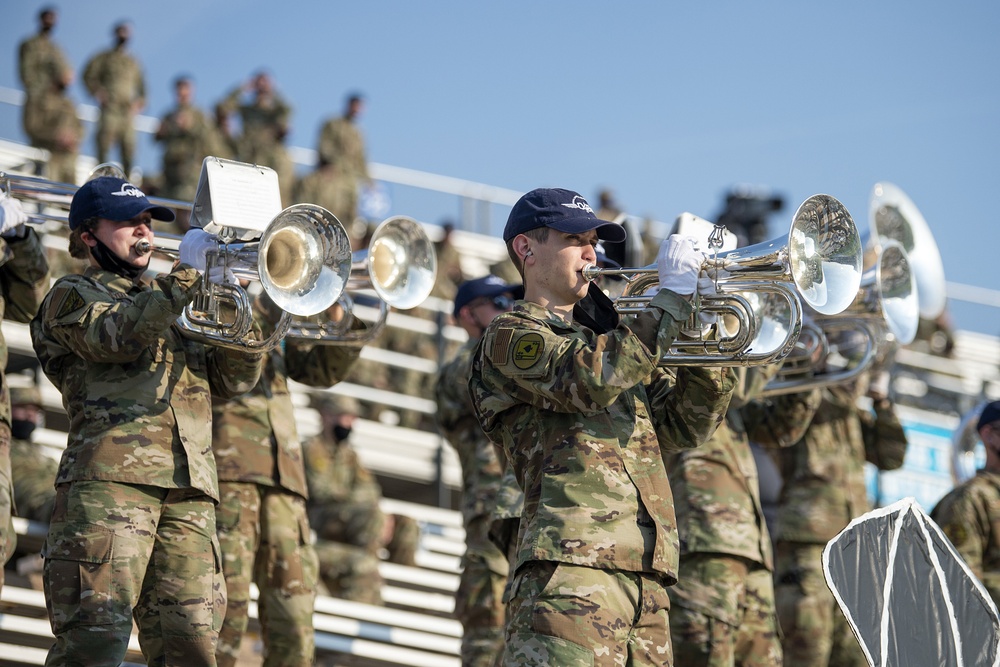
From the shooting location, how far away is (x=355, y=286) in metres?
6.61

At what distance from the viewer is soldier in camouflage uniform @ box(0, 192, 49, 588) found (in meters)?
5.94

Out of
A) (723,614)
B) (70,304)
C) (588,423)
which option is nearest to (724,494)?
(723,614)

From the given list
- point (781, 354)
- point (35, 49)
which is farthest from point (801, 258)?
point (35, 49)

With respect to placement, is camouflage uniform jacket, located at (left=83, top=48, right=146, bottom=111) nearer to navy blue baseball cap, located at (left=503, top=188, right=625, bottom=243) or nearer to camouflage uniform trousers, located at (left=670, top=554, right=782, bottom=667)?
camouflage uniform trousers, located at (left=670, top=554, right=782, bottom=667)

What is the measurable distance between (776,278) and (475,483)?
2.99m

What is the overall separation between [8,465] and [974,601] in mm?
3820

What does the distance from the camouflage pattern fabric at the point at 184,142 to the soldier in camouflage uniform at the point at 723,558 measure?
10247mm

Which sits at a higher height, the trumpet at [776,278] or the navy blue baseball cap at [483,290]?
the trumpet at [776,278]

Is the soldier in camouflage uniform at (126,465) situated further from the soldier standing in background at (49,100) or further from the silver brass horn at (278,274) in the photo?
the soldier standing in background at (49,100)

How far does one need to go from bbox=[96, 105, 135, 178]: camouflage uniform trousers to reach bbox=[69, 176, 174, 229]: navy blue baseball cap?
1031cm

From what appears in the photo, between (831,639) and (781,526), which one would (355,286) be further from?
(831,639)

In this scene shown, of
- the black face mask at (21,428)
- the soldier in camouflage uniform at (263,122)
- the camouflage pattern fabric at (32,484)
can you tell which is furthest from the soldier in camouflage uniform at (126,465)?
the soldier in camouflage uniform at (263,122)

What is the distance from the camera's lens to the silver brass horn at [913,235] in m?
7.85

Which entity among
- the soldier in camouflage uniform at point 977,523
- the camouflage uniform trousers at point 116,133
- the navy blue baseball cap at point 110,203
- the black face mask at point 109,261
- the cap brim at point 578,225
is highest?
the camouflage uniform trousers at point 116,133
